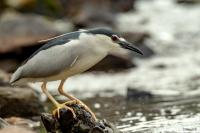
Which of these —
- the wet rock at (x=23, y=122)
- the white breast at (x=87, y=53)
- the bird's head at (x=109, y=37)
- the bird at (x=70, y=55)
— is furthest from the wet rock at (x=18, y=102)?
the bird's head at (x=109, y=37)

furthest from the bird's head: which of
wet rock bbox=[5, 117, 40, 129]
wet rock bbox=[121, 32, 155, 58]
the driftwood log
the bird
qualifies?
wet rock bbox=[121, 32, 155, 58]

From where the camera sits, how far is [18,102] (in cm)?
1102

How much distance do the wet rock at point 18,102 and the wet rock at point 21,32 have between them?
19.8ft

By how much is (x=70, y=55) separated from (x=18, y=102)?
2.98 m

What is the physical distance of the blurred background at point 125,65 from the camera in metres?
10.9

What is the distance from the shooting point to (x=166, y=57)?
1866cm

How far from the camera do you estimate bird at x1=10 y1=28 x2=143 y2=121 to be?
827 cm

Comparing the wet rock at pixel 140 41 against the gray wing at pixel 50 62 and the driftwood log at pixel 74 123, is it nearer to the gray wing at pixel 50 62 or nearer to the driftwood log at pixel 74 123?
the gray wing at pixel 50 62

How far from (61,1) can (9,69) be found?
391 inches

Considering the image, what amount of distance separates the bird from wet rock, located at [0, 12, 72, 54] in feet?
28.8

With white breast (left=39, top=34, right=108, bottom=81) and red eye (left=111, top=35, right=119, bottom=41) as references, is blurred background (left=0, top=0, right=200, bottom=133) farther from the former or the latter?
red eye (left=111, top=35, right=119, bottom=41)

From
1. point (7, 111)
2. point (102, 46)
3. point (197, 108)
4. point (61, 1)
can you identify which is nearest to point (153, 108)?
point (197, 108)

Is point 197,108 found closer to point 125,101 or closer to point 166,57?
point 125,101

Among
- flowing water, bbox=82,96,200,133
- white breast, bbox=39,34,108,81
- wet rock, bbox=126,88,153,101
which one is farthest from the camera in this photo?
wet rock, bbox=126,88,153,101
